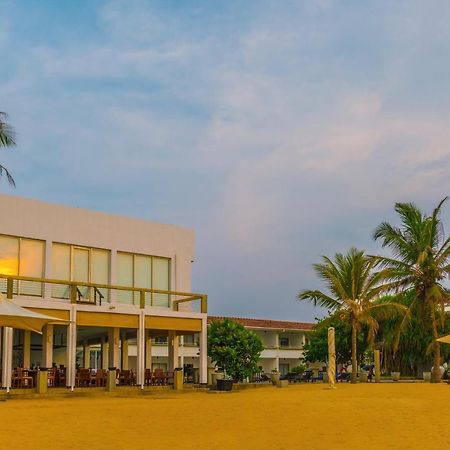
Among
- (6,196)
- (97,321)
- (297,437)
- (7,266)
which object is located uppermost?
(6,196)

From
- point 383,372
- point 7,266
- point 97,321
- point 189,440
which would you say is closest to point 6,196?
point 7,266

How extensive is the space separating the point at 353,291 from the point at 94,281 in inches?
489

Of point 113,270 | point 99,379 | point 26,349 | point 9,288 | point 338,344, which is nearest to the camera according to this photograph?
point 9,288

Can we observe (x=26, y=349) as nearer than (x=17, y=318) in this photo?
No

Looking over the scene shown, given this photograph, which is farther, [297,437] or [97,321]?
[97,321]

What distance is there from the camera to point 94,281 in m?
28.0

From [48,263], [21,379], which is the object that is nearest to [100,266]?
[48,263]

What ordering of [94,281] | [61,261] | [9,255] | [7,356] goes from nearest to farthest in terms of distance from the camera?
[7,356]
[9,255]
[61,261]
[94,281]

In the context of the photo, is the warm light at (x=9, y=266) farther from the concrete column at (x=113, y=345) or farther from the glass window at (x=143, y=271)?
the glass window at (x=143, y=271)

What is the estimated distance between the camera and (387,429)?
1393 cm

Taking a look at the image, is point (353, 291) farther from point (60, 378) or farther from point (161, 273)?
point (60, 378)

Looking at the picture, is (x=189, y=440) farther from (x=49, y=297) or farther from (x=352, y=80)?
(x=49, y=297)

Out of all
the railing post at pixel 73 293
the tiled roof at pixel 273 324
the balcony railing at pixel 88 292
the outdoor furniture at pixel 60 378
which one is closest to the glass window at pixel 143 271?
the balcony railing at pixel 88 292

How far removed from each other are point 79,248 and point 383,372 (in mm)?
24173
